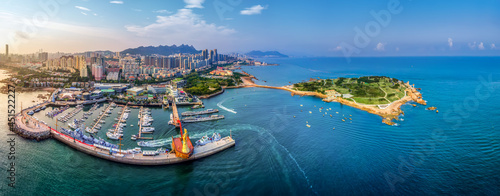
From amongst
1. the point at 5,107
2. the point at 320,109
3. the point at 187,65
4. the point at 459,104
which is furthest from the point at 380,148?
the point at 187,65

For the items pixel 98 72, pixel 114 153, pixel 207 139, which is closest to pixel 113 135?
pixel 114 153

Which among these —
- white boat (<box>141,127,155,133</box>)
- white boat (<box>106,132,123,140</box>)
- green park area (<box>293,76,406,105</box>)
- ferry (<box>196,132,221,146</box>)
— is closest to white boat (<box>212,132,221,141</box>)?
ferry (<box>196,132,221,146</box>)

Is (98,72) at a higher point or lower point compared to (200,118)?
higher

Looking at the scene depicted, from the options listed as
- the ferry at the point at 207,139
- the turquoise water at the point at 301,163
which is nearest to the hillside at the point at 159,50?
the turquoise water at the point at 301,163

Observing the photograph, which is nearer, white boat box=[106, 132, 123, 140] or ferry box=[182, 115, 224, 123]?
white boat box=[106, 132, 123, 140]

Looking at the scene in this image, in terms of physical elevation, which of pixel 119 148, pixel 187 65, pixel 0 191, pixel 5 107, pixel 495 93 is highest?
pixel 187 65

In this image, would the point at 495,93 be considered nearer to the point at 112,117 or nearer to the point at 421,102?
the point at 421,102

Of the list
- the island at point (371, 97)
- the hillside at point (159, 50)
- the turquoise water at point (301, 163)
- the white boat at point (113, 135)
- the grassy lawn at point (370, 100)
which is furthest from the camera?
the hillside at point (159, 50)

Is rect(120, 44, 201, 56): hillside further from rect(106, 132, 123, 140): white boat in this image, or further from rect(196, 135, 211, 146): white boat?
rect(196, 135, 211, 146): white boat

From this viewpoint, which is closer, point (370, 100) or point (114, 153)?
point (114, 153)

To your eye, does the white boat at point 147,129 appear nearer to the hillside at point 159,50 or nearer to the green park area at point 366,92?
the green park area at point 366,92

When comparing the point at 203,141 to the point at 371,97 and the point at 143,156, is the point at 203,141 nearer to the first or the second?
the point at 143,156
